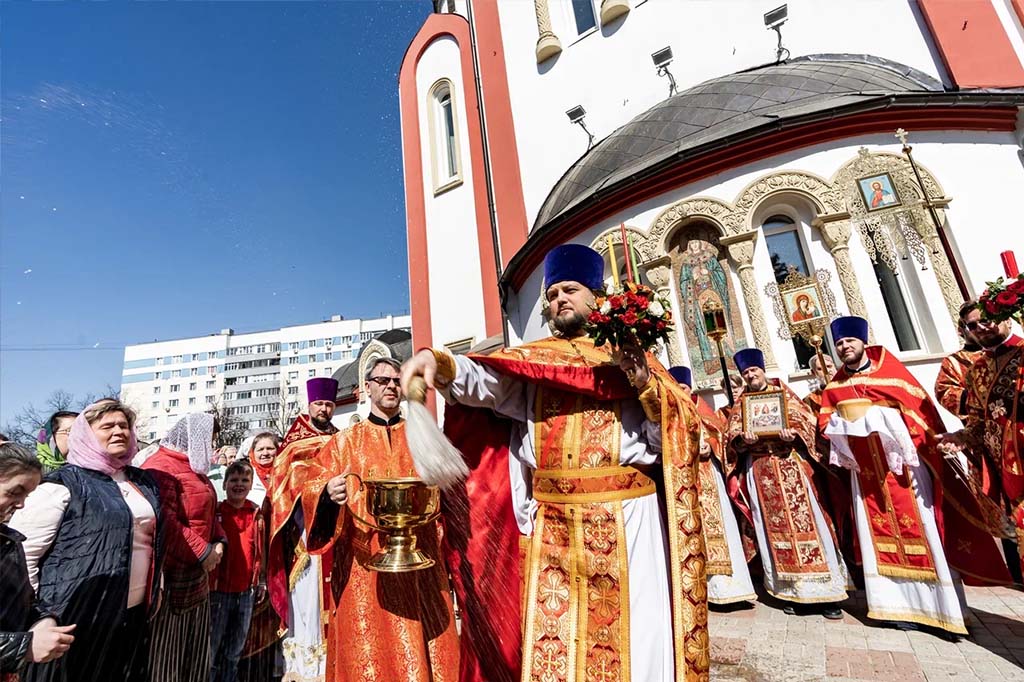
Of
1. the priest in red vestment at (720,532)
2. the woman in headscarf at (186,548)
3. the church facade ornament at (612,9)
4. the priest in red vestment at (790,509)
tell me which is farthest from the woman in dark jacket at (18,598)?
the church facade ornament at (612,9)

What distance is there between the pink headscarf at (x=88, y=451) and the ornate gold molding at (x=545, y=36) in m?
13.5

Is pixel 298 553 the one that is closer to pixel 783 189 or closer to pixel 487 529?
pixel 487 529

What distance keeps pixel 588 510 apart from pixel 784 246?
7.02 meters

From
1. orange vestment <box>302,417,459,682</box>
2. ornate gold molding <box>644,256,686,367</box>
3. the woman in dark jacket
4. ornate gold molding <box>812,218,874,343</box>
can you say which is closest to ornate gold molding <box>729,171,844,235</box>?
ornate gold molding <box>812,218,874,343</box>

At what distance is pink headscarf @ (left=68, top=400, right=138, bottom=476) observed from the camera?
2582mm

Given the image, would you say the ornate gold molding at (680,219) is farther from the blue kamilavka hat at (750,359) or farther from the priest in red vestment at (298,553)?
the priest in red vestment at (298,553)

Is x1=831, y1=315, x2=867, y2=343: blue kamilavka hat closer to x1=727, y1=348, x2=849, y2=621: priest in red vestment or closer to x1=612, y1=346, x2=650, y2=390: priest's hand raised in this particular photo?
x1=727, y1=348, x2=849, y2=621: priest in red vestment

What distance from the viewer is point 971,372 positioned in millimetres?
3621

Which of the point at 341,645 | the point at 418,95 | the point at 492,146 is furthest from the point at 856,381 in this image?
the point at 418,95

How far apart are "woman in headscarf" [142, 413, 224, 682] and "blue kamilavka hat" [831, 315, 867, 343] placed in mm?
5952

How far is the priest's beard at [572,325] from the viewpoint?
2547 mm

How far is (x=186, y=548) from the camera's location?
3.19 m

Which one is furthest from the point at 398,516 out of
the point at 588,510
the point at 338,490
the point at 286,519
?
the point at 286,519

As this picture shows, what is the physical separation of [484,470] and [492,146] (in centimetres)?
1221
